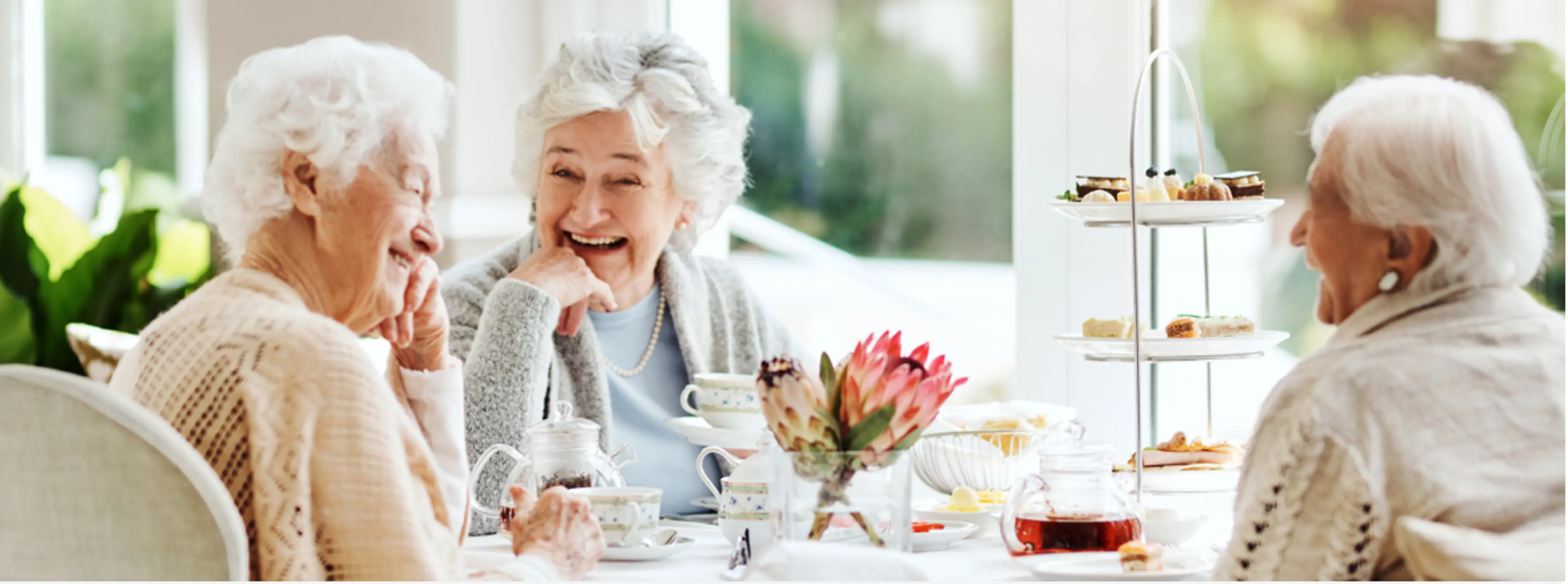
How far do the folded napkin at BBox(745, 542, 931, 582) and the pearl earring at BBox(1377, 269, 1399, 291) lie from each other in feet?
1.72

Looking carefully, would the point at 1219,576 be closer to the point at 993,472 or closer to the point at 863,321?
the point at 993,472

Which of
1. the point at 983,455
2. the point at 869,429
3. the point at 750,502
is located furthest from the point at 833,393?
the point at 983,455

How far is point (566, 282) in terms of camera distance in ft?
7.57

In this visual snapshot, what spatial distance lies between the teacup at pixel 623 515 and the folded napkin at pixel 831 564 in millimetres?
239

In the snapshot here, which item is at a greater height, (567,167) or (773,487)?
(567,167)

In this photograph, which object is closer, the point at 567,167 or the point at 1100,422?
the point at 567,167

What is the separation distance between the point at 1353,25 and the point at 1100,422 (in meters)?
0.92

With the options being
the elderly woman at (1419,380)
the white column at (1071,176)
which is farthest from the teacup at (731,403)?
the white column at (1071,176)

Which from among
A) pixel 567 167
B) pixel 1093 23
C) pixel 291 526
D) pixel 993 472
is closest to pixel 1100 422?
pixel 1093 23

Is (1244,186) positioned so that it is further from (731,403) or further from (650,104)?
(650,104)

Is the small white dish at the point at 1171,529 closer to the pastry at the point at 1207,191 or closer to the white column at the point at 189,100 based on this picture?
the pastry at the point at 1207,191

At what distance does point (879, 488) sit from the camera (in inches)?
60.2

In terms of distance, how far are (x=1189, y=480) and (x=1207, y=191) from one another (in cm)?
39

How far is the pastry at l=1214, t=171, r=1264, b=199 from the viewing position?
2008 mm
